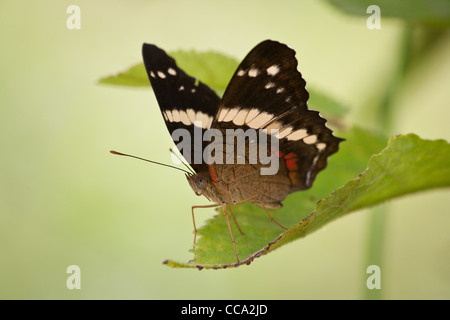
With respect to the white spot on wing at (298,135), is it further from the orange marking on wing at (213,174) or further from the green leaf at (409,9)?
the green leaf at (409,9)

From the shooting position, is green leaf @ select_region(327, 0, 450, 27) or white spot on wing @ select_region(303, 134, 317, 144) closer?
green leaf @ select_region(327, 0, 450, 27)

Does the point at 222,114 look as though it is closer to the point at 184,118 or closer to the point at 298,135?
the point at 184,118

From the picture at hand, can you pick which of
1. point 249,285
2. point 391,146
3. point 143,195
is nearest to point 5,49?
point 143,195

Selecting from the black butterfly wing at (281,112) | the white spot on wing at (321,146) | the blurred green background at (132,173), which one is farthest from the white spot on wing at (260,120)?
the blurred green background at (132,173)

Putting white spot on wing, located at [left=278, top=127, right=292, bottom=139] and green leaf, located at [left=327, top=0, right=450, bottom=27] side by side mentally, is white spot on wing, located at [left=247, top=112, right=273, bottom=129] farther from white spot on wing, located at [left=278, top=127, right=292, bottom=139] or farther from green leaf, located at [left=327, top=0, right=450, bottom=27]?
green leaf, located at [left=327, top=0, right=450, bottom=27]

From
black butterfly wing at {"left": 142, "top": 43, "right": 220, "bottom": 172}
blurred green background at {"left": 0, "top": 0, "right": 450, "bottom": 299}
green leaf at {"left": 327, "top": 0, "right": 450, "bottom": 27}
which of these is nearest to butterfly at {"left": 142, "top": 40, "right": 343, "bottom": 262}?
black butterfly wing at {"left": 142, "top": 43, "right": 220, "bottom": 172}

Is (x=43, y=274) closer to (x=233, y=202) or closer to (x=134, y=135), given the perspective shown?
(x=134, y=135)
